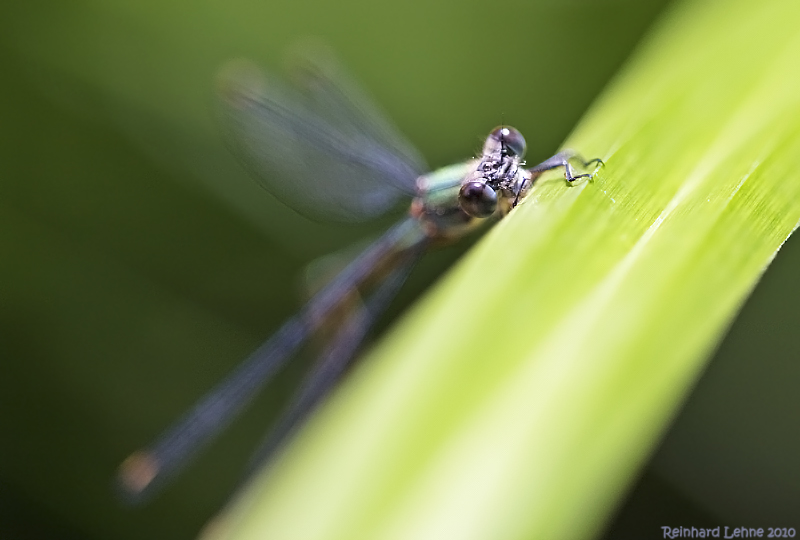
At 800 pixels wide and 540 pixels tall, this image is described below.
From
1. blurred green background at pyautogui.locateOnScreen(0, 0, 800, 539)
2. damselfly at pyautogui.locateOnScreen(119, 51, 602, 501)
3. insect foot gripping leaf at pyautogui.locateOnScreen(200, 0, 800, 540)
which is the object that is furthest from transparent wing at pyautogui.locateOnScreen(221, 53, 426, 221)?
insect foot gripping leaf at pyautogui.locateOnScreen(200, 0, 800, 540)

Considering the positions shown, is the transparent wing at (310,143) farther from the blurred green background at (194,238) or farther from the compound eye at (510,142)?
the compound eye at (510,142)

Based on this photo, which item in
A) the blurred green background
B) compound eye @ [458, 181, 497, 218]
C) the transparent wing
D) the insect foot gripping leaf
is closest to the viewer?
the insect foot gripping leaf

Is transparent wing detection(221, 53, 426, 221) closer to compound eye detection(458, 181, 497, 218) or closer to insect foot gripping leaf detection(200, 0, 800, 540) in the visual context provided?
compound eye detection(458, 181, 497, 218)

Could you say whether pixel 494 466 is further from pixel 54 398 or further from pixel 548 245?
pixel 54 398

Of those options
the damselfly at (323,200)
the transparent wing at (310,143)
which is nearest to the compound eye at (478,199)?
the damselfly at (323,200)

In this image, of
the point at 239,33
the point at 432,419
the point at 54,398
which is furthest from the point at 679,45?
the point at 54,398

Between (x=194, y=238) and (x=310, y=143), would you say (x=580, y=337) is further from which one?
(x=194, y=238)
